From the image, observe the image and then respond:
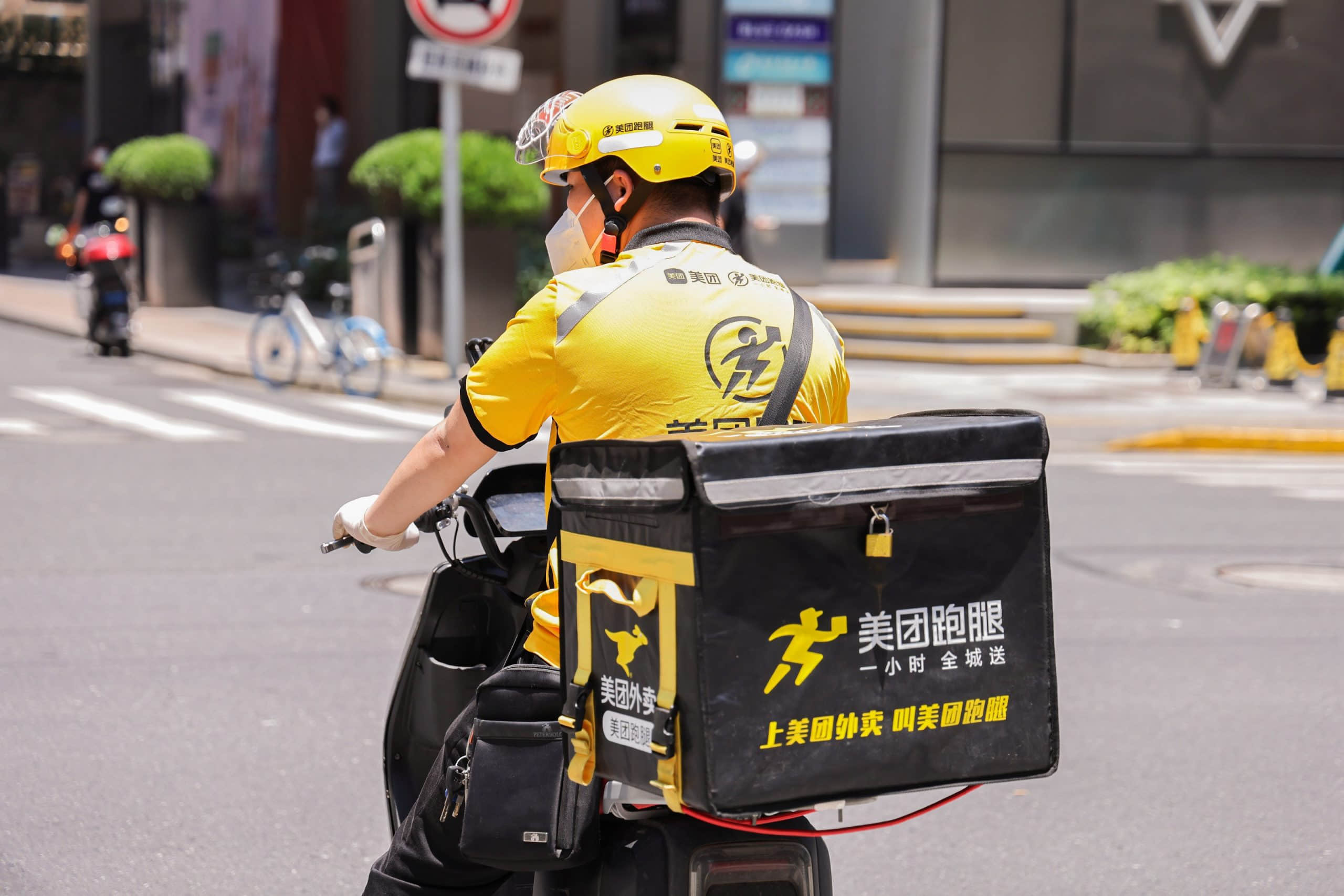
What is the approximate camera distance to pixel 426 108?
2647 centimetres

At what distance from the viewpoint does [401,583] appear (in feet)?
26.8

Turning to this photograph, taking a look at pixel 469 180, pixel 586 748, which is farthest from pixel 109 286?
pixel 586 748

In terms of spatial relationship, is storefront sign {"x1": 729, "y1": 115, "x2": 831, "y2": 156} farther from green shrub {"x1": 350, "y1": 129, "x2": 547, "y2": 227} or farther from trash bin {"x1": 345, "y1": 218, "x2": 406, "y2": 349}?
trash bin {"x1": 345, "y1": 218, "x2": 406, "y2": 349}

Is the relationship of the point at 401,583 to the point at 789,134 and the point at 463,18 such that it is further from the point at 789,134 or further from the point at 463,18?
the point at 789,134

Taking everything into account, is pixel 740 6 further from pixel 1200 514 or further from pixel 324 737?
pixel 324 737

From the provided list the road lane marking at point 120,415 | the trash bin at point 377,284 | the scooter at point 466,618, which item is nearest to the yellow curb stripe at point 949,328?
the trash bin at point 377,284

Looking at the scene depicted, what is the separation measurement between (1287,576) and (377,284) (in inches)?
456

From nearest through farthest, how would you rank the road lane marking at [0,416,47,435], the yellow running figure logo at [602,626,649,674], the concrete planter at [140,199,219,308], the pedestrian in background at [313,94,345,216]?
the yellow running figure logo at [602,626,649,674] → the road lane marking at [0,416,47,435] → the concrete planter at [140,199,219,308] → the pedestrian in background at [313,94,345,216]

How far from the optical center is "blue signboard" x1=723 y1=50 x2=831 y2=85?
68.0ft

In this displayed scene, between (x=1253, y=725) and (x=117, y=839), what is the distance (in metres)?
3.77

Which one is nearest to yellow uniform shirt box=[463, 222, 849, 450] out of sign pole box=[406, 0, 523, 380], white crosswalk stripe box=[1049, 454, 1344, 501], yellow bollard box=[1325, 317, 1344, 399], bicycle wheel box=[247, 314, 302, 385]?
white crosswalk stripe box=[1049, 454, 1344, 501]

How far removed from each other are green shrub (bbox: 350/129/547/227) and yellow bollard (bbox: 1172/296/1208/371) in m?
6.50

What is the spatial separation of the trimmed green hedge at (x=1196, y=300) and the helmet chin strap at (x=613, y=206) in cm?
1696

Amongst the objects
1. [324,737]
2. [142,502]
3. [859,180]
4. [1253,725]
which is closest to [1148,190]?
[859,180]
